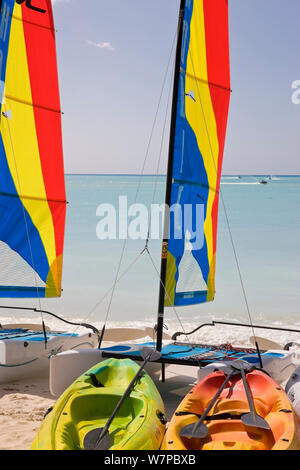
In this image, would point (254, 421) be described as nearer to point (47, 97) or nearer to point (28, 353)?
point (28, 353)

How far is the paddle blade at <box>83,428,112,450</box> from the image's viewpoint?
11.8ft

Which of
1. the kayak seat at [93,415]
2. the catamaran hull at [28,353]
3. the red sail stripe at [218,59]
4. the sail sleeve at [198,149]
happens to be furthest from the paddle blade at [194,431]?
the red sail stripe at [218,59]

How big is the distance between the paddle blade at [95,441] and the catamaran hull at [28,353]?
2.90 metres

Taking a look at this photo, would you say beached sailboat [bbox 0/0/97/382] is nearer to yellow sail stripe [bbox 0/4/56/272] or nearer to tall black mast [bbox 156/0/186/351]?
yellow sail stripe [bbox 0/4/56/272]

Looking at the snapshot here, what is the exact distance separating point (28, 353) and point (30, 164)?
8.57 feet

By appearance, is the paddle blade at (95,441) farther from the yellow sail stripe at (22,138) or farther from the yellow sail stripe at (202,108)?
the yellow sail stripe at (22,138)

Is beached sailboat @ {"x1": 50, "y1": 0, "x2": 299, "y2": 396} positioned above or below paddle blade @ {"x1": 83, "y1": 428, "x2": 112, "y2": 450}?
above

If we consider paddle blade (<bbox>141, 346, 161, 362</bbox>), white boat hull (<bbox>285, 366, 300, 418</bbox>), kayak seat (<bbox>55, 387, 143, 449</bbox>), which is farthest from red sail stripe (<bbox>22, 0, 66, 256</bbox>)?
white boat hull (<bbox>285, 366, 300, 418</bbox>)

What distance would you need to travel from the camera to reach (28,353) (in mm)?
6512

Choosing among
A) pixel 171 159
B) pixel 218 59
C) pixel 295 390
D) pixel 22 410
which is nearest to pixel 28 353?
pixel 22 410

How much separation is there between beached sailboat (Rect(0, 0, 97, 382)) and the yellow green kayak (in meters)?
1.98

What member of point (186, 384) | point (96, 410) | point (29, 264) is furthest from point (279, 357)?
point (29, 264)

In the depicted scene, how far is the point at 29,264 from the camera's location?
24.9ft
